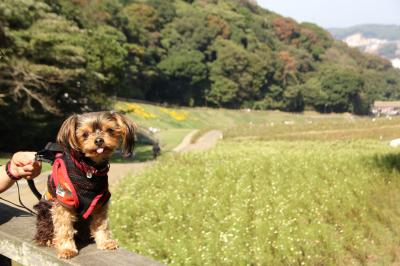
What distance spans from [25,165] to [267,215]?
8.77 meters

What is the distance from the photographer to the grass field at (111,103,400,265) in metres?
8.92

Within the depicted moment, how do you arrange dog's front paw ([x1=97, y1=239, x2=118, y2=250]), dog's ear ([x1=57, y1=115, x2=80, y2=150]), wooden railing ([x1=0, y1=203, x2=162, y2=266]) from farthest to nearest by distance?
1. dog's ear ([x1=57, y1=115, x2=80, y2=150])
2. dog's front paw ([x1=97, y1=239, x2=118, y2=250])
3. wooden railing ([x1=0, y1=203, x2=162, y2=266])

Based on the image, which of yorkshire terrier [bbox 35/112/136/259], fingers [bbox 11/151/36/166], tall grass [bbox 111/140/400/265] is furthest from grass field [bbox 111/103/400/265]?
fingers [bbox 11/151/36/166]

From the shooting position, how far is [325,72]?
126250 mm

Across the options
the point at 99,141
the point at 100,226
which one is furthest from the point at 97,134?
the point at 100,226

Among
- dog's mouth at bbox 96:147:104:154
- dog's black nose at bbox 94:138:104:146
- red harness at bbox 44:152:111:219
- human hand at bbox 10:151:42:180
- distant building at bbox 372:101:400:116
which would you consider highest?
dog's black nose at bbox 94:138:104:146

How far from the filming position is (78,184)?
2.95 meters

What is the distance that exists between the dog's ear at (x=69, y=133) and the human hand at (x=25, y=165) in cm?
21

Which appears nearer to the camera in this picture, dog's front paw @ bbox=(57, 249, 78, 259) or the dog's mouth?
dog's front paw @ bbox=(57, 249, 78, 259)

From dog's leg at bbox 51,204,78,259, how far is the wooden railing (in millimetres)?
42

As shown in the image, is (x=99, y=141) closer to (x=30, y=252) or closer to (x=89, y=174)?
(x=89, y=174)

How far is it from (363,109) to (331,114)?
1404 cm

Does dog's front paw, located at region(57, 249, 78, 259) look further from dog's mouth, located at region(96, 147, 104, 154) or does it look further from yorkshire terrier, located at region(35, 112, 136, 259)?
dog's mouth, located at region(96, 147, 104, 154)

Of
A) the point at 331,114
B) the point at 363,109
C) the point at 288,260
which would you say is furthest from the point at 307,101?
the point at 288,260
